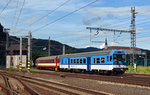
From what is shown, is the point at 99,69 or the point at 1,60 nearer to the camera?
the point at 99,69

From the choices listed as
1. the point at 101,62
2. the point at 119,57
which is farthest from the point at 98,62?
the point at 119,57

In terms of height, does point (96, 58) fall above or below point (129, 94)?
above

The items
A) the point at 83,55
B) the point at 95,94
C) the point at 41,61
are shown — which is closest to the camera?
the point at 95,94

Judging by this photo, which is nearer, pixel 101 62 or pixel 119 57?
pixel 119 57

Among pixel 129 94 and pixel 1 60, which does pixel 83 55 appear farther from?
pixel 1 60

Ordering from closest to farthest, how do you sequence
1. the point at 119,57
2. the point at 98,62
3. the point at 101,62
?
the point at 119,57 → the point at 101,62 → the point at 98,62

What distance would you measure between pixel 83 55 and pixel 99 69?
16.9ft

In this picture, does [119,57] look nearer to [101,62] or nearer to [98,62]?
[101,62]

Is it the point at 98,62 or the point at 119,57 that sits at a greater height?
the point at 119,57

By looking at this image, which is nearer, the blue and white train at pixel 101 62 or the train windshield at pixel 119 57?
the blue and white train at pixel 101 62

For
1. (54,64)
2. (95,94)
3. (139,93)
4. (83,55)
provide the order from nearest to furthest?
(95,94) → (139,93) → (83,55) → (54,64)

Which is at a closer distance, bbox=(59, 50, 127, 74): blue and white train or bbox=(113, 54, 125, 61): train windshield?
bbox=(59, 50, 127, 74): blue and white train

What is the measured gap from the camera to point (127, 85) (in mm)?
16203

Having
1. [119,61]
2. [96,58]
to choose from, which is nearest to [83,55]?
[96,58]
